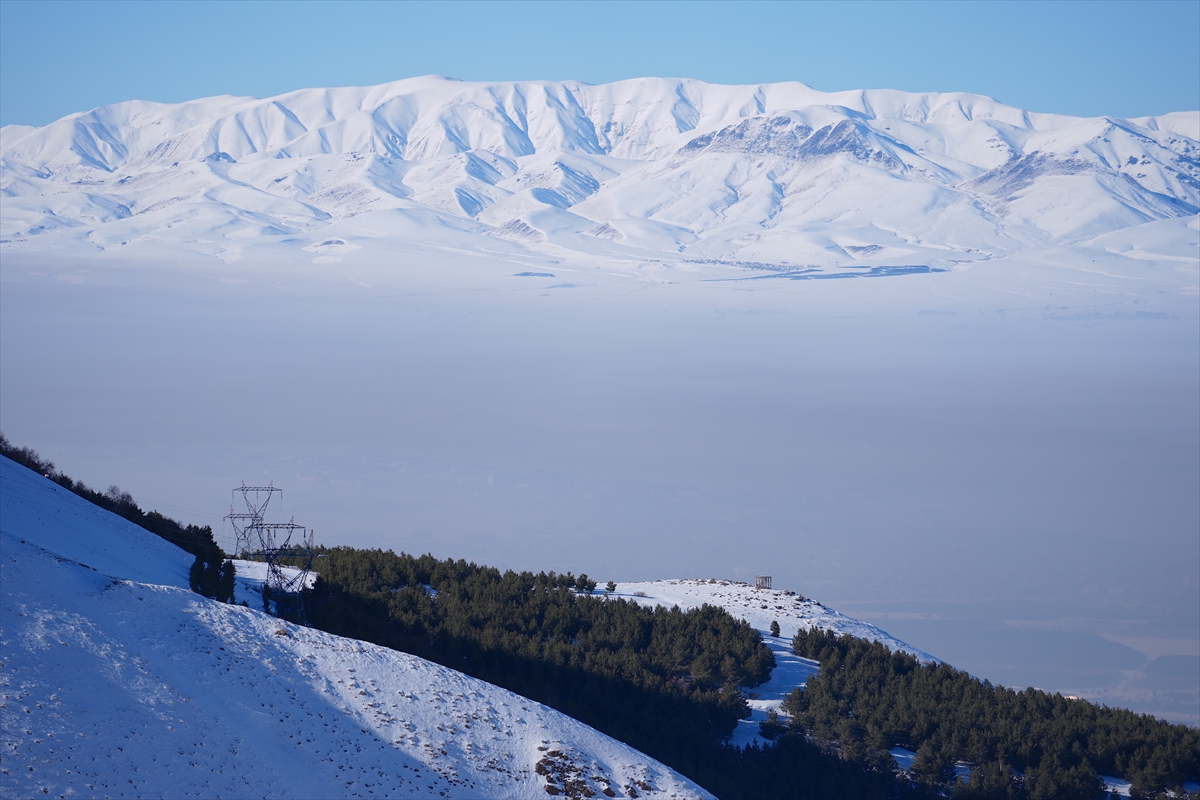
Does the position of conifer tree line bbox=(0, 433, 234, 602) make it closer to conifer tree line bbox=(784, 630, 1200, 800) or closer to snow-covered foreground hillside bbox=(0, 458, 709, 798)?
snow-covered foreground hillside bbox=(0, 458, 709, 798)

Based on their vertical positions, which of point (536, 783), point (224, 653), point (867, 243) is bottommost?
point (536, 783)

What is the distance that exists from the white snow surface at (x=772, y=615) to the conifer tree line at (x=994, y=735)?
1.24 meters

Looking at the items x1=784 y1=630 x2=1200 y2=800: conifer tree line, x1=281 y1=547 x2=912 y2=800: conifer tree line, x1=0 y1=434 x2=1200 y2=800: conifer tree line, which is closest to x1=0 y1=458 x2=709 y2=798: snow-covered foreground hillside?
x1=281 y1=547 x2=912 y2=800: conifer tree line

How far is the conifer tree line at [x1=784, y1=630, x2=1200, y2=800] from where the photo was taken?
73.7 ft

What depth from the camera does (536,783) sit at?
60.1 feet

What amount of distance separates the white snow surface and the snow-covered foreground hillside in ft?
24.9

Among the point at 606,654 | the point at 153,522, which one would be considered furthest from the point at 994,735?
the point at 153,522

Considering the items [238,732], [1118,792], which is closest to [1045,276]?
[1118,792]

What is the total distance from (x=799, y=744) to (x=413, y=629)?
8633 mm

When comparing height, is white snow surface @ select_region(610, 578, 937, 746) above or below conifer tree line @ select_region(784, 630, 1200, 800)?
above

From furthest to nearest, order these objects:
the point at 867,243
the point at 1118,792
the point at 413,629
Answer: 1. the point at 867,243
2. the point at 413,629
3. the point at 1118,792

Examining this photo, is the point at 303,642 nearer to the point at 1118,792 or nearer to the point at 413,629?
the point at 413,629

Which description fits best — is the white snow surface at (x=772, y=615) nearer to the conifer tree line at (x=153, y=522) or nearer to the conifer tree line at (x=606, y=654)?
the conifer tree line at (x=606, y=654)

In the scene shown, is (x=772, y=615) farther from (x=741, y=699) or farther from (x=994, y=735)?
(x=994, y=735)
